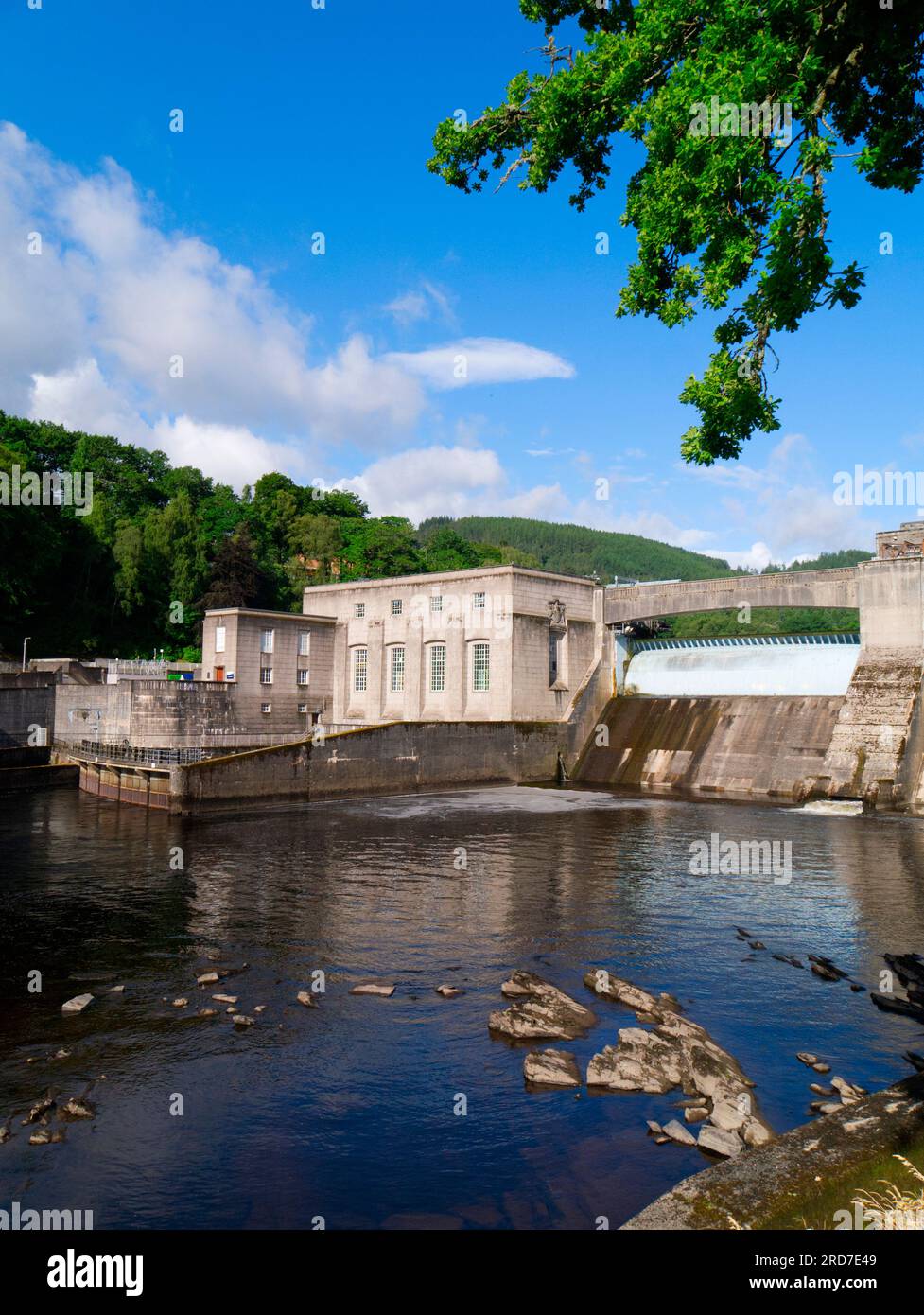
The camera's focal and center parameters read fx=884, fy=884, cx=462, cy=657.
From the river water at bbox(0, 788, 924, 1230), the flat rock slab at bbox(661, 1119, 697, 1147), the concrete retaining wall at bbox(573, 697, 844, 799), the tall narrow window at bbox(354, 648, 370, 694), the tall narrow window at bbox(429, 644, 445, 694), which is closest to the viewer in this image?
the river water at bbox(0, 788, 924, 1230)

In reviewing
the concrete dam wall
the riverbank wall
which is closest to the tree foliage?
the riverbank wall

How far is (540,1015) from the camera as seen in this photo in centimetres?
1255

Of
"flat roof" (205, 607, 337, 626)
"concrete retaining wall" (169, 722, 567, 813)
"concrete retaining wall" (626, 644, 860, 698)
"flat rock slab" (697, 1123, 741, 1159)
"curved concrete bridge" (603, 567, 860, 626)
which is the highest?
"curved concrete bridge" (603, 567, 860, 626)

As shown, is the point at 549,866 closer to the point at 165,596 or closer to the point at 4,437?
the point at 165,596

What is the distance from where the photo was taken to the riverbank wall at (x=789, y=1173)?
17.7ft

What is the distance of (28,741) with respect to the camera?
49094 mm

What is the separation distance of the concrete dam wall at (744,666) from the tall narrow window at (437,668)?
10.9 m

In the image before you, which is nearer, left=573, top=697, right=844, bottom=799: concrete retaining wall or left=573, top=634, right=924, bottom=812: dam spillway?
left=573, top=634, right=924, bottom=812: dam spillway

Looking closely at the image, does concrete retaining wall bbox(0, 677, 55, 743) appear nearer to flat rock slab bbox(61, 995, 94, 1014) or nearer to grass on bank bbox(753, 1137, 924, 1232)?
flat rock slab bbox(61, 995, 94, 1014)

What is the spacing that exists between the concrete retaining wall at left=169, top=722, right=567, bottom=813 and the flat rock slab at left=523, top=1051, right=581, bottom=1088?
82.1 ft

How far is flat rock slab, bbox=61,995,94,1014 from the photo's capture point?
13.0 metres

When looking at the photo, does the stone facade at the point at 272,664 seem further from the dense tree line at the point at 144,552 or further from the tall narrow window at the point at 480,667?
the tall narrow window at the point at 480,667
